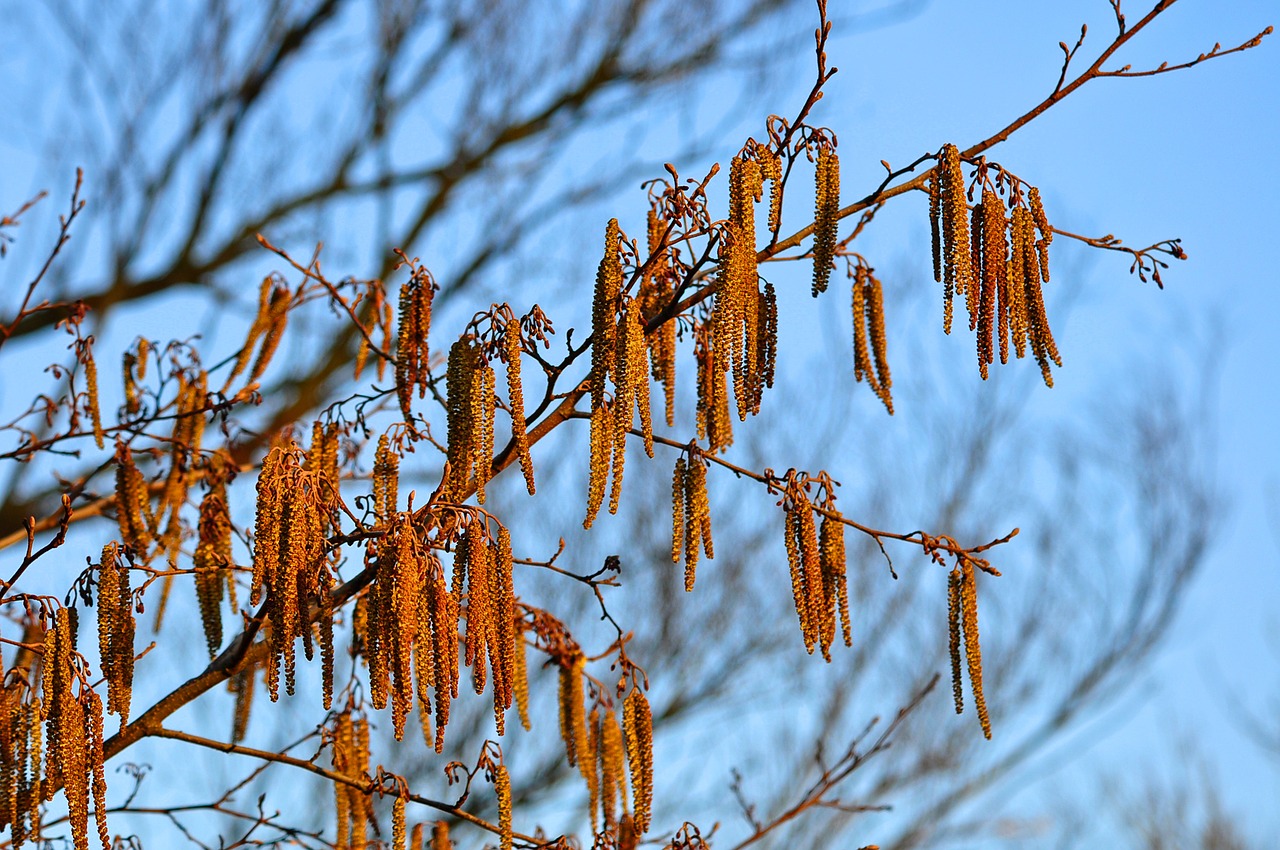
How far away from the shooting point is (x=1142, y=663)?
38.9 ft

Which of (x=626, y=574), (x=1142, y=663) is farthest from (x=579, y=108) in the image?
(x=1142, y=663)

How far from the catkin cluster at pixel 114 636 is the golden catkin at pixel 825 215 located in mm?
1245

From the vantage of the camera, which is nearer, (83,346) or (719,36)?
(83,346)

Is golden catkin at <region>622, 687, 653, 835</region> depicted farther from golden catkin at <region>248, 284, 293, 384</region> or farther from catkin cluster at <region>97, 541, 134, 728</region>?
golden catkin at <region>248, 284, 293, 384</region>

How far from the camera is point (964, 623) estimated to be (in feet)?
8.50

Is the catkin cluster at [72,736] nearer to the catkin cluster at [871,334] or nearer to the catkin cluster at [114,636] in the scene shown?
the catkin cluster at [114,636]

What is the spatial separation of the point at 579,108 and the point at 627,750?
28.5ft

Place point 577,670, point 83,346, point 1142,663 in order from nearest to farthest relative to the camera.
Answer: point 577,670 → point 83,346 → point 1142,663

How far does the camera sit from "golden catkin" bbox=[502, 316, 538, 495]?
237 cm

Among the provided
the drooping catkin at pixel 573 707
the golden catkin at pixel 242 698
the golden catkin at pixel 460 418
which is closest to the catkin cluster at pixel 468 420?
the golden catkin at pixel 460 418

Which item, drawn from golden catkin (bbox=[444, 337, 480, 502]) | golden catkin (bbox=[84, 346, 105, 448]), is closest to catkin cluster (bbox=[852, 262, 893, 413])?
golden catkin (bbox=[444, 337, 480, 502])

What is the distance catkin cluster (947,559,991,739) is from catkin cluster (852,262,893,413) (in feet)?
1.26

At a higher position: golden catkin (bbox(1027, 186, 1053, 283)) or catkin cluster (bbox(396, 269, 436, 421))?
catkin cluster (bbox(396, 269, 436, 421))

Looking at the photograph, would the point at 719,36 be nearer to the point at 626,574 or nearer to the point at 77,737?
the point at 626,574
